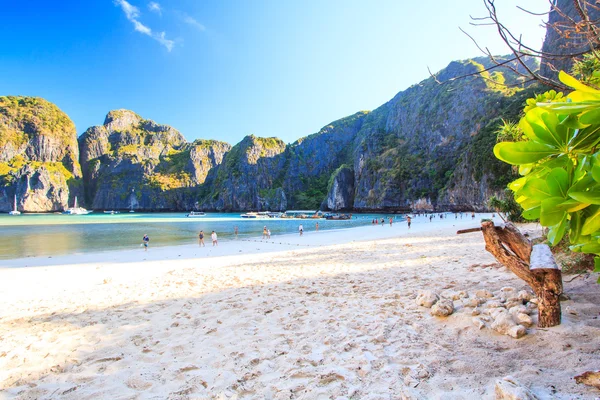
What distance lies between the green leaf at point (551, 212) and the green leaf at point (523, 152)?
0.45 ft

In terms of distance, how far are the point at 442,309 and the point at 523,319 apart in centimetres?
75

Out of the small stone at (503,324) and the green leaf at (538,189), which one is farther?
the small stone at (503,324)

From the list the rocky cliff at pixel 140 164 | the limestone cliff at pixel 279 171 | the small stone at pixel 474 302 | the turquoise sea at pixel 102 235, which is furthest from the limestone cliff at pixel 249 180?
the small stone at pixel 474 302

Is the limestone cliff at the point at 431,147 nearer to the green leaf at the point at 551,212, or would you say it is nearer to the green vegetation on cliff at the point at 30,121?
the green leaf at the point at 551,212

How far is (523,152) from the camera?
2.79 ft

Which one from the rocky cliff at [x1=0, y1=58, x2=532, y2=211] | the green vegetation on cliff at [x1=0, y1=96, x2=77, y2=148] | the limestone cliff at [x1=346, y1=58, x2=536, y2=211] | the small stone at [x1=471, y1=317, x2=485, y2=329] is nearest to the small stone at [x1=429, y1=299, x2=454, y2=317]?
the small stone at [x1=471, y1=317, x2=485, y2=329]

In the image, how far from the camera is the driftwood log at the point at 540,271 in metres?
2.29

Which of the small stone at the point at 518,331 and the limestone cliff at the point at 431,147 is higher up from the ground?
the limestone cliff at the point at 431,147

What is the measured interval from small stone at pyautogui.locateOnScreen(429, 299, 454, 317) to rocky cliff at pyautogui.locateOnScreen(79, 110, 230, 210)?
487ft

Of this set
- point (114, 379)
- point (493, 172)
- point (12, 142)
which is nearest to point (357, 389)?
point (114, 379)

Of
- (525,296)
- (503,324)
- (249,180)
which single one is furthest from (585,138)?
(249,180)

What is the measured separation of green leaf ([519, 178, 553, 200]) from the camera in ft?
2.56

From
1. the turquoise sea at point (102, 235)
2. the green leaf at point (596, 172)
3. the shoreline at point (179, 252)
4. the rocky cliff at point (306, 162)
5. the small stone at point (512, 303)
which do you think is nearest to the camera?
the green leaf at point (596, 172)

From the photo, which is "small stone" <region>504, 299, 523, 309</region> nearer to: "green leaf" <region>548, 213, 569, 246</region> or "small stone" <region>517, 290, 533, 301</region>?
"small stone" <region>517, 290, 533, 301</region>
